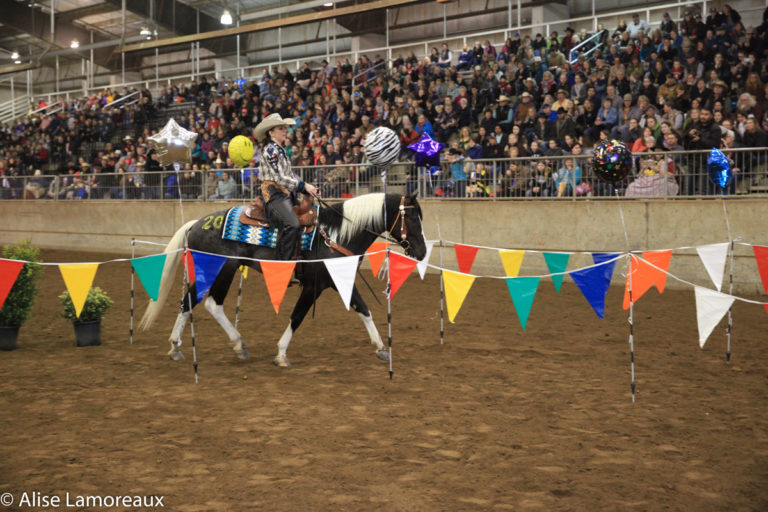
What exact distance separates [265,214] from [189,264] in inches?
39.1

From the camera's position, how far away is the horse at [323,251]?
7652 millimetres

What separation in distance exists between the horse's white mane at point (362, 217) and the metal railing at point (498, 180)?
15.3 feet

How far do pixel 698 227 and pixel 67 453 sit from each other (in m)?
11.1

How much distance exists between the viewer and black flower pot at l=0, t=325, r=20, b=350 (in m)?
8.14

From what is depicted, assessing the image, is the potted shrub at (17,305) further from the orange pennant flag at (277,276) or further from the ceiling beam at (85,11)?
the ceiling beam at (85,11)

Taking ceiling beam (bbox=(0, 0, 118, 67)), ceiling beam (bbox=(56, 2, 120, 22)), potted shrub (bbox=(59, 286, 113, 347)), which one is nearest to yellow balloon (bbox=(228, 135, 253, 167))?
potted shrub (bbox=(59, 286, 113, 347))

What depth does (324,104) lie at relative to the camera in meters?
22.0

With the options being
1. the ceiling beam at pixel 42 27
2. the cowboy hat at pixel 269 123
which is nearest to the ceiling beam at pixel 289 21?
the ceiling beam at pixel 42 27

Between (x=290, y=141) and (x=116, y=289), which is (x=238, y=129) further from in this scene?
(x=116, y=289)

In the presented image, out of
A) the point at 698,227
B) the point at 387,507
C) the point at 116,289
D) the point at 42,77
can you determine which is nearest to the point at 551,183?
the point at 698,227

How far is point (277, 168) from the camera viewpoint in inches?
298

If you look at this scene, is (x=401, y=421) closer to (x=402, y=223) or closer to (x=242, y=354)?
(x=402, y=223)

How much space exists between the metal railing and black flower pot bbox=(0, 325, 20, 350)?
18.8ft

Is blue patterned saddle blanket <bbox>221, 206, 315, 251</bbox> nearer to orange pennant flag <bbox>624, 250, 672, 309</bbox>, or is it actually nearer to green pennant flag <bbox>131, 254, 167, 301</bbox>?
green pennant flag <bbox>131, 254, 167, 301</bbox>
